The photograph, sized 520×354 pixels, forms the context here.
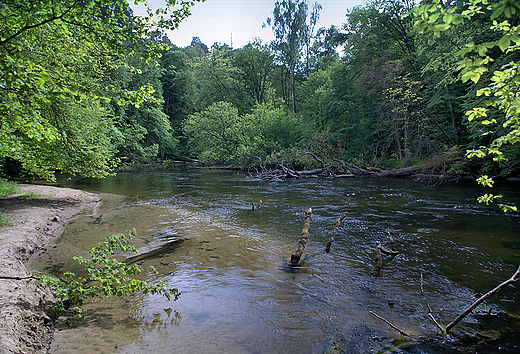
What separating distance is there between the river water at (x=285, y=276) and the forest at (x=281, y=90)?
2.58 metres

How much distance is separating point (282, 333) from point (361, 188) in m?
13.8

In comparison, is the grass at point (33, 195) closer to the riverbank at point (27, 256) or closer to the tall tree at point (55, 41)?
the riverbank at point (27, 256)

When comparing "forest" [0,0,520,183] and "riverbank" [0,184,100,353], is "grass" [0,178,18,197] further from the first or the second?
"forest" [0,0,520,183]

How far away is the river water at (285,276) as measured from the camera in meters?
3.77

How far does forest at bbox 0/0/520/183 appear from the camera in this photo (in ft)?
11.0

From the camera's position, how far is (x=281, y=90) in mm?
49219

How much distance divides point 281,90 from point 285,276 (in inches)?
1848

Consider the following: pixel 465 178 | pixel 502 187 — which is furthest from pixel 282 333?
pixel 465 178

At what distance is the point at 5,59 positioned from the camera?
9.36 ft

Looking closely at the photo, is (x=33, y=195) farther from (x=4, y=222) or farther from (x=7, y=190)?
(x=4, y=222)

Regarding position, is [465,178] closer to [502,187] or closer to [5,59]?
[502,187]

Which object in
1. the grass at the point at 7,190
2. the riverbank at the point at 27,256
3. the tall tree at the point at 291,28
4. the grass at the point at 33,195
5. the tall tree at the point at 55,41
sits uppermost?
the tall tree at the point at 291,28

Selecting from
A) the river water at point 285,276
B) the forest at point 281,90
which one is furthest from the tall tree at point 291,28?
the river water at point 285,276

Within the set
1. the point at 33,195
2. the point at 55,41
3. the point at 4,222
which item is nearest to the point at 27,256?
the point at 4,222
